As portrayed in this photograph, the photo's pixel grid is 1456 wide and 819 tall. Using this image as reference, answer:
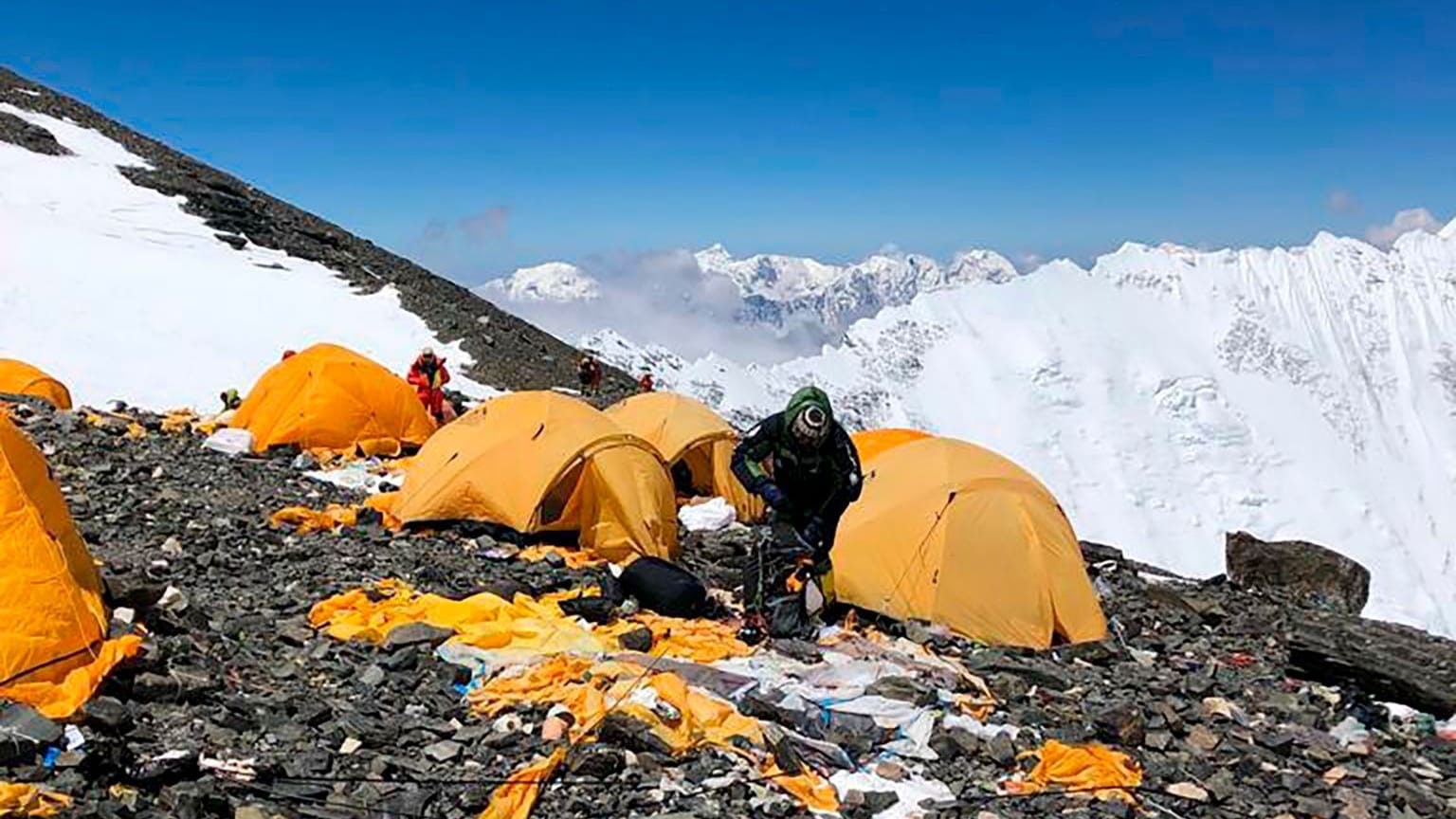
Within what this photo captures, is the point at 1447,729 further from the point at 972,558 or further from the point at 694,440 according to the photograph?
the point at 694,440

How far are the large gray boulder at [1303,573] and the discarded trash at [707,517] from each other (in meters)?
7.39

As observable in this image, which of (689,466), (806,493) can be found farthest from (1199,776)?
(689,466)

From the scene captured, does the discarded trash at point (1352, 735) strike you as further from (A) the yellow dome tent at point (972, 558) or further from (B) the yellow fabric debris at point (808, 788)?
(B) the yellow fabric debris at point (808, 788)

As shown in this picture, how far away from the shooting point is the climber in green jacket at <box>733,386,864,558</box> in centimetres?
1023

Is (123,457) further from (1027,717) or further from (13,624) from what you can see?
(1027,717)

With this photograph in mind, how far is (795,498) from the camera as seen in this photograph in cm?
1043

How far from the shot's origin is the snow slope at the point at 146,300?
96.7 ft

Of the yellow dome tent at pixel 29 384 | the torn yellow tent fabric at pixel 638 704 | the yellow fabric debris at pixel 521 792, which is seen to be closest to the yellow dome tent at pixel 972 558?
the torn yellow tent fabric at pixel 638 704

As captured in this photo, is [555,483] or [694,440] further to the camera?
[694,440]

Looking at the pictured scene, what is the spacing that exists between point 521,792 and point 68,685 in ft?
8.93

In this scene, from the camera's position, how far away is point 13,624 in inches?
259

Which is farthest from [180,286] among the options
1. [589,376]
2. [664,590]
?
[664,590]

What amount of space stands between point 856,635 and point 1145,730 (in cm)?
279

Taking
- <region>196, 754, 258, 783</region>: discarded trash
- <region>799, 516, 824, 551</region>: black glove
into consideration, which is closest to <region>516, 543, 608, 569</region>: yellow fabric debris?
<region>799, 516, 824, 551</region>: black glove
